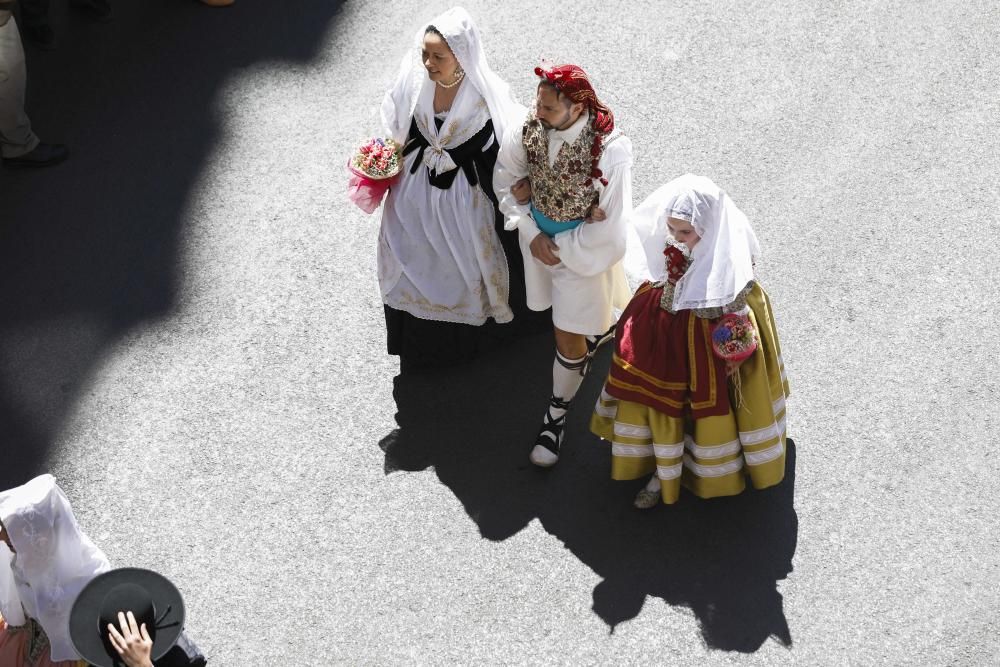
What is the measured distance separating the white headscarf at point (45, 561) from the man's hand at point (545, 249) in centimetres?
205

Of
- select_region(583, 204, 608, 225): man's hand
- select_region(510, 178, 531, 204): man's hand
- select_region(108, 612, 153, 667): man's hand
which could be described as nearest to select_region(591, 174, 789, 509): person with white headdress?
select_region(583, 204, 608, 225): man's hand

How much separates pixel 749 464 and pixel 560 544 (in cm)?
84

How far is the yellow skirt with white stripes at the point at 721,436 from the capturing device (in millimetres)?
4629

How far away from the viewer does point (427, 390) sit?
219 inches

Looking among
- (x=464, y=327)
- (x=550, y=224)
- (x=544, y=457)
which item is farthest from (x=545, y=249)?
(x=544, y=457)

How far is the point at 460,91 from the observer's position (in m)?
4.87

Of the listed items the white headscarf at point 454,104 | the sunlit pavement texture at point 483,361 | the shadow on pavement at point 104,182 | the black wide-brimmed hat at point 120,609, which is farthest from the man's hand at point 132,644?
the white headscarf at point 454,104

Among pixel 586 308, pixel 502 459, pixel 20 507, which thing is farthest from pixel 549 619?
pixel 20 507

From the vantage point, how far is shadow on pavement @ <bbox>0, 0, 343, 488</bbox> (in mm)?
5680

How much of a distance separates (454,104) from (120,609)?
237 cm

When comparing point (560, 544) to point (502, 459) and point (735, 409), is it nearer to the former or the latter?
point (502, 459)

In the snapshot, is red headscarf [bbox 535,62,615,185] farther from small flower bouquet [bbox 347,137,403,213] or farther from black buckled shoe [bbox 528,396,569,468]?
black buckled shoe [bbox 528,396,569,468]

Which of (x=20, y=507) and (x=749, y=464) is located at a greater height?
(x=20, y=507)

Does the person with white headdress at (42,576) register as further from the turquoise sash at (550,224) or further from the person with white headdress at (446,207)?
the turquoise sash at (550,224)
